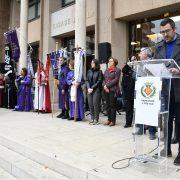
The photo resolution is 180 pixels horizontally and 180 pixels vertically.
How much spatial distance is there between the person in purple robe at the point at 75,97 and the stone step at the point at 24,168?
11.5 feet

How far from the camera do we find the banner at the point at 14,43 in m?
15.3

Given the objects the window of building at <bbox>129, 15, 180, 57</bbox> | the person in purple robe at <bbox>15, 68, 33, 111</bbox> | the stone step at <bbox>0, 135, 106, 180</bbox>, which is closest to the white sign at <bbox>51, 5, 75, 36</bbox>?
the window of building at <bbox>129, 15, 180, 57</bbox>

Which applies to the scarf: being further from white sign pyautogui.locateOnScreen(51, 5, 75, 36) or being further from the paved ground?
white sign pyautogui.locateOnScreen(51, 5, 75, 36)

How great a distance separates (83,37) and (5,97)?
529 centimetres

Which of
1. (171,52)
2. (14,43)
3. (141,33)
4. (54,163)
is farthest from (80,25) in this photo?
(171,52)

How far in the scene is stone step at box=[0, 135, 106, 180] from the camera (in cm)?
485

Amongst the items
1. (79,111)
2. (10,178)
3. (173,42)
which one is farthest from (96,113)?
(173,42)

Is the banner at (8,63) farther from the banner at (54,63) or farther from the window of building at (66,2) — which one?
the banner at (54,63)

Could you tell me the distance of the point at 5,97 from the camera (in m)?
14.9

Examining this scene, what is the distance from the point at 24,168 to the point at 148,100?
2393 mm

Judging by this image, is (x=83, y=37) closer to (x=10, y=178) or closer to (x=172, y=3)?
(x=172, y=3)

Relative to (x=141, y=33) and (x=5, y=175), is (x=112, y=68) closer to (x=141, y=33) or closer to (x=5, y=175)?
(x=5, y=175)

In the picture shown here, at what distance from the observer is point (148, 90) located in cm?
463

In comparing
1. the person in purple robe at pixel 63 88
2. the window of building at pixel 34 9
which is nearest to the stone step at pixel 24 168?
the person in purple robe at pixel 63 88
